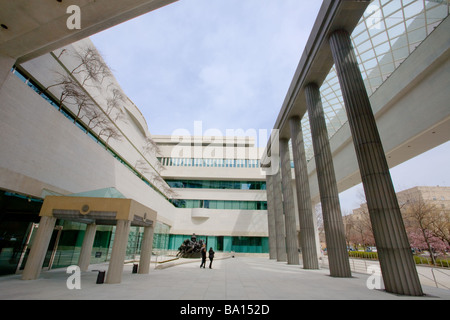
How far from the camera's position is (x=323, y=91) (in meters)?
23.4

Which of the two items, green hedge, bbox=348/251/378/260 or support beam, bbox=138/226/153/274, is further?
green hedge, bbox=348/251/378/260

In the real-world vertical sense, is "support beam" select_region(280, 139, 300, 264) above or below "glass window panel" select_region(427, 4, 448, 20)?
below

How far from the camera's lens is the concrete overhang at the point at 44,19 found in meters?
7.94

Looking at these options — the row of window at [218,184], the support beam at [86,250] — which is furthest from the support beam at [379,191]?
the row of window at [218,184]

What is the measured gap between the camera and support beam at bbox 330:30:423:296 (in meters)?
8.77

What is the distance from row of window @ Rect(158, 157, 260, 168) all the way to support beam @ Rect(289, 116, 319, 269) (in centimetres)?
2525

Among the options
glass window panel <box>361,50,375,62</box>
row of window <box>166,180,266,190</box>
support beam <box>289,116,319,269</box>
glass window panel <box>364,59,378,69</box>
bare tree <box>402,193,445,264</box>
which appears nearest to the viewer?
glass window panel <box>361,50,375,62</box>

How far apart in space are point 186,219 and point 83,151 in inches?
1178

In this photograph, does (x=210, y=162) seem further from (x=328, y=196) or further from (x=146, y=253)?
(x=146, y=253)

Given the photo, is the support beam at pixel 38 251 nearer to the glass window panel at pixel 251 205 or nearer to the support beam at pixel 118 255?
the support beam at pixel 118 255

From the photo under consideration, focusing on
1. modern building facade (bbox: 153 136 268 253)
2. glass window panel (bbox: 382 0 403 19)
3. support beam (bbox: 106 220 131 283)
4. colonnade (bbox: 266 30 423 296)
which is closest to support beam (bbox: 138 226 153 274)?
support beam (bbox: 106 220 131 283)

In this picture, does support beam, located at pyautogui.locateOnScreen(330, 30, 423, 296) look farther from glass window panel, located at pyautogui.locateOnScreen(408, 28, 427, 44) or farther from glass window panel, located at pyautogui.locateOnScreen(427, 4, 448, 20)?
glass window panel, located at pyautogui.locateOnScreen(408, 28, 427, 44)
